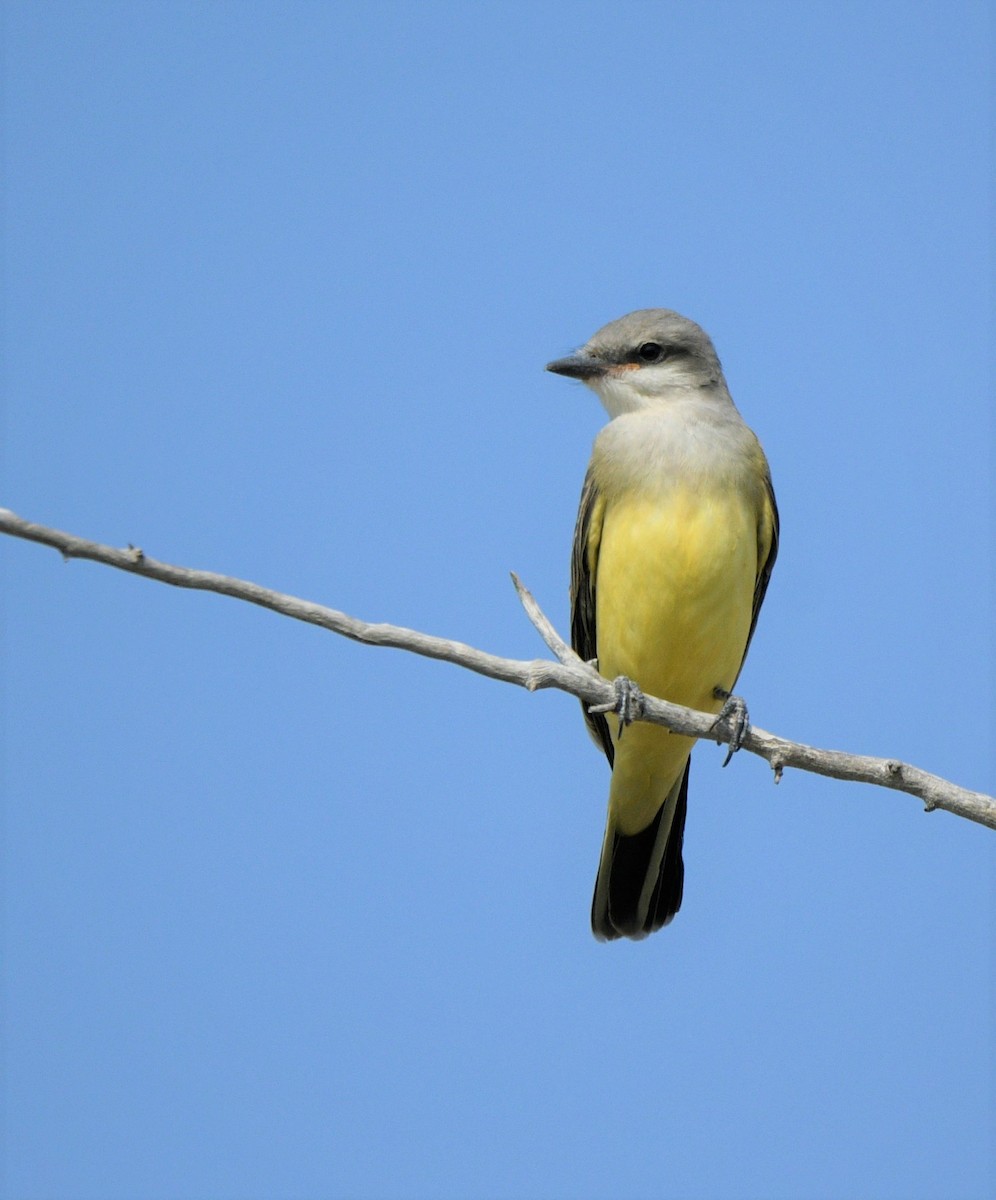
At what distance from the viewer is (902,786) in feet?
17.7

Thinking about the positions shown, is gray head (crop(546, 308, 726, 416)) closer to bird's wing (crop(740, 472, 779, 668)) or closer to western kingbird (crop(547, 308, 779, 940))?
western kingbird (crop(547, 308, 779, 940))

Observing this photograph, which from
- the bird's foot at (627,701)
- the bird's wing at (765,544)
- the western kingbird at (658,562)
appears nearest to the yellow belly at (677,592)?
the western kingbird at (658,562)

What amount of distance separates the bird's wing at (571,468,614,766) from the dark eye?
29.0 inches

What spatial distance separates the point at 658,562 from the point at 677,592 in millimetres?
167

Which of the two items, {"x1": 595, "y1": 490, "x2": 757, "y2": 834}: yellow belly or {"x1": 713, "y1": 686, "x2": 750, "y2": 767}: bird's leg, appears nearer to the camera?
{"x1": 713, "y1": 686, "x2": 750, "y2": 767}: bird's leg

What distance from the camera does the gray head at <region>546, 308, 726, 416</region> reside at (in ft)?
24.3

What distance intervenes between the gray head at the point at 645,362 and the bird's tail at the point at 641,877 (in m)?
2.01

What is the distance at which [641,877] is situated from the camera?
783 cm

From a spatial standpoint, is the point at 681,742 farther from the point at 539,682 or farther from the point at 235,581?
the point at 235,581

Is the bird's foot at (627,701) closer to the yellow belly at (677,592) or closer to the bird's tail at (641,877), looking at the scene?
the yellow belly at (677,592)

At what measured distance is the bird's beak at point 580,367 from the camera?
756 cm

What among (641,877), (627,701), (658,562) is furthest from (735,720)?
(641,877)

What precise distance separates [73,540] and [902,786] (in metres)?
3.15

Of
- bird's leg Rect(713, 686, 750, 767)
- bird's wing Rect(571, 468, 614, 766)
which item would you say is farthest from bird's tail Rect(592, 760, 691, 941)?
bird's leg Rect(713, 686, 750, 767)
